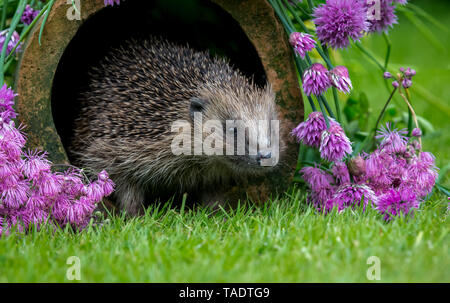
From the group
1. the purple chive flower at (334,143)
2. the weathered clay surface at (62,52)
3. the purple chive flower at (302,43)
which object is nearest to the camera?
the purple chive flower at (334,143)

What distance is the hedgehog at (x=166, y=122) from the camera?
13.2 feet

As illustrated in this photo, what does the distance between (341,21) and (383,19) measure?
1.71 ft

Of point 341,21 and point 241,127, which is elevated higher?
point 341,21

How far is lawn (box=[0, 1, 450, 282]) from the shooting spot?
2695mm

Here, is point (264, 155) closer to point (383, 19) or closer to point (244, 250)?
point (244, 250)

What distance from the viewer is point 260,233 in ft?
10.8

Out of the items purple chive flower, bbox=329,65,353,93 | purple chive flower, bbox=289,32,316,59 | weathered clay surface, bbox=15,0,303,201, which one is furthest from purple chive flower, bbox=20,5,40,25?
purple chive flower, bbox=329,65,353,93

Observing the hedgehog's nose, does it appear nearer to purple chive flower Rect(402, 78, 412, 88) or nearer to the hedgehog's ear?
the hedgehog's ear

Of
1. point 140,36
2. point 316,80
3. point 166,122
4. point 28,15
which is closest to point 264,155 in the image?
point 316,80

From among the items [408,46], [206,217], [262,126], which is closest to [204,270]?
[206,217]

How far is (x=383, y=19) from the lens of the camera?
159 inches

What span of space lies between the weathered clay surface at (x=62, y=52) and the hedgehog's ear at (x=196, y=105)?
1.76ft

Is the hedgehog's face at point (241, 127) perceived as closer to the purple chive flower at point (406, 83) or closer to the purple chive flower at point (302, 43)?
the purple chive flower at point (302, 43)

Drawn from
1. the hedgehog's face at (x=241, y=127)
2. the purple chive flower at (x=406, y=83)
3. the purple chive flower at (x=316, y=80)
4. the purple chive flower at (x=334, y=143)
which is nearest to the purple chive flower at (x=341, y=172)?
the purple chive flower at (x=334, y=143)
